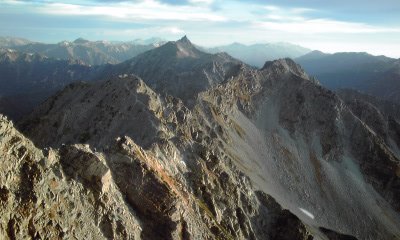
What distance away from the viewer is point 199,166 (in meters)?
78.0

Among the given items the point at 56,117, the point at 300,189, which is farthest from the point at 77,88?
the point at 300,189

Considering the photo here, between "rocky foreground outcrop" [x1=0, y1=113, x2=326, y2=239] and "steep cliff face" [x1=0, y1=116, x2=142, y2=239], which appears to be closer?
"steep cliff face" [x1=0, y1=116, x2=142, y2=239]

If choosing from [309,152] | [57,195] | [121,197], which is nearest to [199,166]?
[121,197]

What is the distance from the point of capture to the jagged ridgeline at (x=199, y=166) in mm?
41281

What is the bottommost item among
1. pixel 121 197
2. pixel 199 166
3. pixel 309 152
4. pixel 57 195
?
pixel 309 152

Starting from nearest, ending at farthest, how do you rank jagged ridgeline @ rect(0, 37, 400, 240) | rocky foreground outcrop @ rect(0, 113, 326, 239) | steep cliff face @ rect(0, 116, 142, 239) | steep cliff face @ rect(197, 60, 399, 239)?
1. steep cliff face @ rect(0, 116, 142, 239)
2. rocky foreground outcrop @ rect(0, 113, 326, 239)
3. jagged ridgeline @ rect(0, 37, 400, 240)
4. steep cliff face @ rect(197, 60, 399, 239)

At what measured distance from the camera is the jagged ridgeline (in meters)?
41.3

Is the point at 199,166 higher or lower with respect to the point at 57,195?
lower

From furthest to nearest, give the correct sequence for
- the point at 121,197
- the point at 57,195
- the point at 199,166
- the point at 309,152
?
the point at 309,152 → the point at 199,166 → the point at 121,197 → the point at 57,195

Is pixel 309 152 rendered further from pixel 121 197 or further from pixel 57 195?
pixel 57 195

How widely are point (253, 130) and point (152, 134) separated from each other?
73239 millimetres

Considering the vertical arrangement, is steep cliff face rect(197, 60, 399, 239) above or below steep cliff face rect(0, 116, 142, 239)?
below

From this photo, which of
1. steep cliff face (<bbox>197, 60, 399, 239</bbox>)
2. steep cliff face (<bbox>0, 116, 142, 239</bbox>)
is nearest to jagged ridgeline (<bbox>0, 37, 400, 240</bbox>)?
steep cliff face (<bbox>0, 116, 142, 239</bbox>)

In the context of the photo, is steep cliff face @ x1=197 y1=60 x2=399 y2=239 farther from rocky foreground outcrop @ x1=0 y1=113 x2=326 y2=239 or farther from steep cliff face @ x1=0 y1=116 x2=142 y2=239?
steep cliff face @ x1=0 y1=116 x2=142 y2=239
